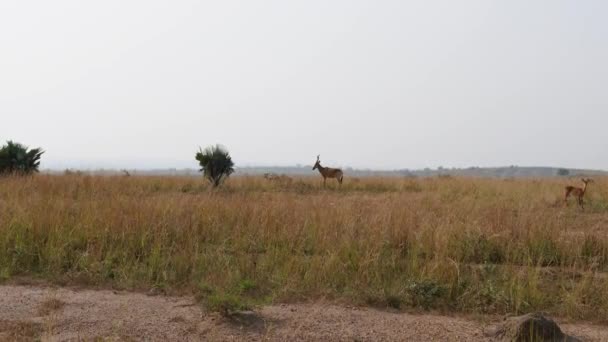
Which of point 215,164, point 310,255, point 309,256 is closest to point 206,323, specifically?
point 309,256

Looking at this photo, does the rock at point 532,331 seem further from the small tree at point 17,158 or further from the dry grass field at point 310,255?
the small tree at point 17,158

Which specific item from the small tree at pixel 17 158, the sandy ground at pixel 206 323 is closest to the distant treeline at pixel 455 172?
the small tree at pixel 17 158

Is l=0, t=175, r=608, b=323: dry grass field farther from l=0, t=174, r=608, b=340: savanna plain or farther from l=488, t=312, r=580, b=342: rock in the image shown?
l=488, t=312, r=580, b=342: rock

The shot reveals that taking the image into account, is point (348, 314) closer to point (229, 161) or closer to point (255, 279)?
point (255, 279)

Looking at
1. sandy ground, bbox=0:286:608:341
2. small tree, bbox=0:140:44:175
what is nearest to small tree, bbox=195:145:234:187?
small tree, bbox=0:140:44:175

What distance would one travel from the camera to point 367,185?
1930cm

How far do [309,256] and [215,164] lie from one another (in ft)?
41.0

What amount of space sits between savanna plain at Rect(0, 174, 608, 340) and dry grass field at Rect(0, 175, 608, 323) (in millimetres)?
17

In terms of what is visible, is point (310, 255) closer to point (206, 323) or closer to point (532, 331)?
point (206, 323)

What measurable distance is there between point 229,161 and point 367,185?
5.01 meters

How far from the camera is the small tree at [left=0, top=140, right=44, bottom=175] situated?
1853 centimetres

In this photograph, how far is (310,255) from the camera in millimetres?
6625

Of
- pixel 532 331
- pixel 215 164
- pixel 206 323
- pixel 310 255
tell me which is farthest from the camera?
pixel 215 164

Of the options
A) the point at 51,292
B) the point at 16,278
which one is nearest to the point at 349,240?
the point at 51,292
